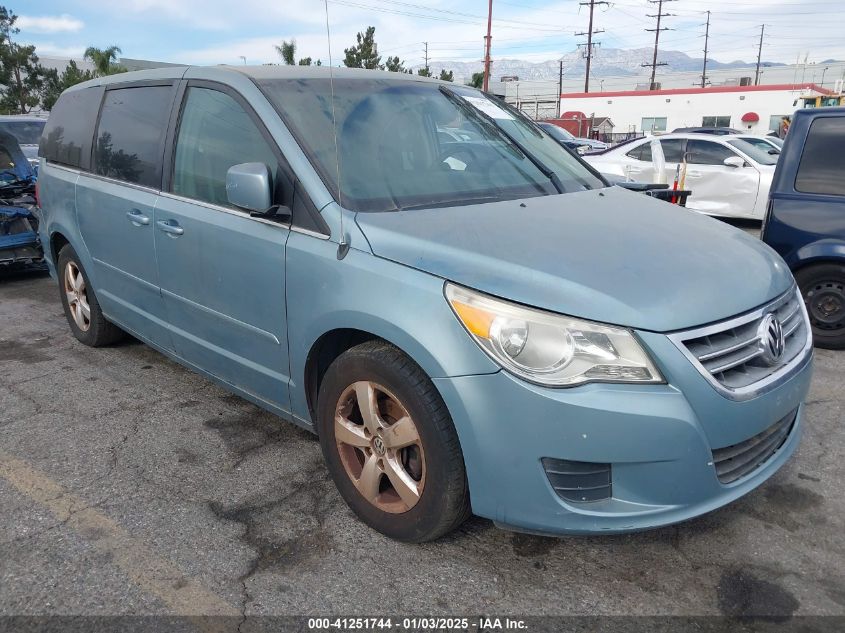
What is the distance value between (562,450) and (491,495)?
0.31 metres

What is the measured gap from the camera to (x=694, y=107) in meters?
46.3

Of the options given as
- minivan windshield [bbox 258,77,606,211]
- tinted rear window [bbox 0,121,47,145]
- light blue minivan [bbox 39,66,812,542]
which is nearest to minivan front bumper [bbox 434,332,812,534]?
light blue minivan [bbox 39,66,812,542]

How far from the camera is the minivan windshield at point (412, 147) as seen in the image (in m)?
2.81

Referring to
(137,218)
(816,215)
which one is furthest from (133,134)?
(816,215)

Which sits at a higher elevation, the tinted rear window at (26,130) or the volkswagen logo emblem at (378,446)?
the tinted rear window at (26,130)

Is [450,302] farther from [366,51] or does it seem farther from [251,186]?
[366,51]

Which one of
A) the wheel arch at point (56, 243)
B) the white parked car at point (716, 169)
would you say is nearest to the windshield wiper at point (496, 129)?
the wheel arch at point (56, 243)

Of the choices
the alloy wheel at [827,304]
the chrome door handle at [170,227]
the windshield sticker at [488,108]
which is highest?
the windshield sticker at [488,108]

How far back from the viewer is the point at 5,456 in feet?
11.0

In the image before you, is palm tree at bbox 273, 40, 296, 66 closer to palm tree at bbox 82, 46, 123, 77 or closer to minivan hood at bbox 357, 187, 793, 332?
palm tree at bbox 82, 46, 123, 77

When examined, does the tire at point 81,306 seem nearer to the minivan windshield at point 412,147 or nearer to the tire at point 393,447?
the minivan windshield at point 412,147

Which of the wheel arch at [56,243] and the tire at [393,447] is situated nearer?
the tire at [393,447]

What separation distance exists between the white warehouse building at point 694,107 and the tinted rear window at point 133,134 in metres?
41.5

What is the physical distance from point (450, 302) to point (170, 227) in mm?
1852
